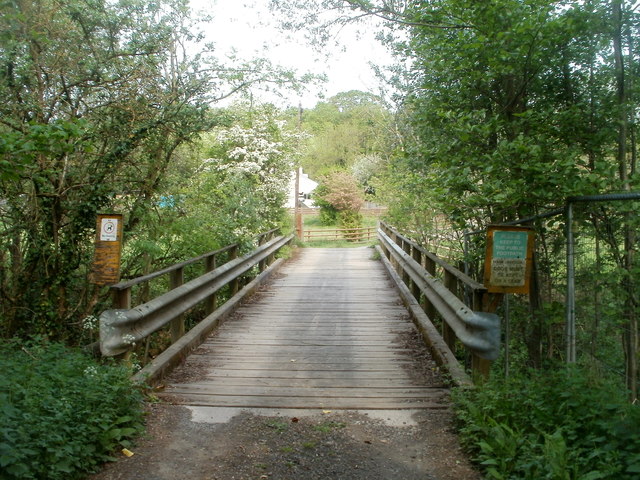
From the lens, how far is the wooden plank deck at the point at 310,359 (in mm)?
5297

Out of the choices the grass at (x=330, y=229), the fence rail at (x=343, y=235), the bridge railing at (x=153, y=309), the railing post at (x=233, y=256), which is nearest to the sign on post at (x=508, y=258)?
the bridge railing at (x=153, y=309)

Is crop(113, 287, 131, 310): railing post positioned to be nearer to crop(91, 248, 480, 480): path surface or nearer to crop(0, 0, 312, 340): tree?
crop(91, 248, 480, 480): path surface

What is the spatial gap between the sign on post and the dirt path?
119 cm

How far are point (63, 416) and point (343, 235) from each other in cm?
3670

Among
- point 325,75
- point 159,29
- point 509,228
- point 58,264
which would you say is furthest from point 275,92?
point 509,228

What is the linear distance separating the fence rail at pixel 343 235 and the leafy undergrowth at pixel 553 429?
3500cm

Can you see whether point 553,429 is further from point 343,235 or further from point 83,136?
point 343,235

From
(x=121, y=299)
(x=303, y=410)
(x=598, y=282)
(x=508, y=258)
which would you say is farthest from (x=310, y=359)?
(x=598, y=282)

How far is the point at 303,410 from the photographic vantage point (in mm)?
4988

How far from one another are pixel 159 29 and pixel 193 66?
2.61 feet

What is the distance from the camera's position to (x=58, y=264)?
7.89m

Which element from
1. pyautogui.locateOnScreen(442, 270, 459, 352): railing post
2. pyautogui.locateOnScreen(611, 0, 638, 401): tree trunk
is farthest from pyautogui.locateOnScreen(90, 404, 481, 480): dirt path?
pyautogui.locateOnScreen(442, 270, 459, 352): railing post

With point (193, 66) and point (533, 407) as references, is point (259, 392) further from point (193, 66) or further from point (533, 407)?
point (193, 66)

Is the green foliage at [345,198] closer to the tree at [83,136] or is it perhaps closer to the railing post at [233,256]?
the railing post at [233,256]
